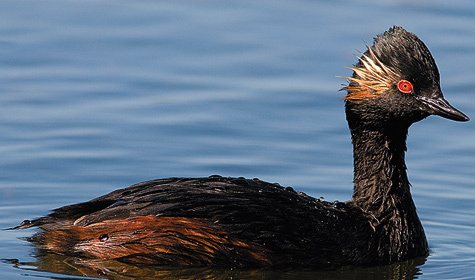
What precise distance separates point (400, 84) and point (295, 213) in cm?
168

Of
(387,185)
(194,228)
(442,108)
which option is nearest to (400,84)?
(442,108)

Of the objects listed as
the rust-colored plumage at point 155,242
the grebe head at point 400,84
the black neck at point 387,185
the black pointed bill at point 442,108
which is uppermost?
the grebe head at point 400,84

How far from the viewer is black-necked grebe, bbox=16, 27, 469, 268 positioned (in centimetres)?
1045

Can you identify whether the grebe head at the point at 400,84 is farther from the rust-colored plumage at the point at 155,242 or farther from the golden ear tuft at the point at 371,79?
the rust-colored plumage at the point at 155,242

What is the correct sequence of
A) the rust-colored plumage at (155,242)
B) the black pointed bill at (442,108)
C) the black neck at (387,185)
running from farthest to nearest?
the black neck at (387,185) < the black pointed bill at (442,108) < the rust-colored plumage at (155,242)

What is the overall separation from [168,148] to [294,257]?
12.0ft

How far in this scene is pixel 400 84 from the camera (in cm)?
1132

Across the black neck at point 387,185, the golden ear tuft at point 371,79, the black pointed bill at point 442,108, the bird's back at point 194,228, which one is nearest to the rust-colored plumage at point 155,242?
the bird's back at point 194,228

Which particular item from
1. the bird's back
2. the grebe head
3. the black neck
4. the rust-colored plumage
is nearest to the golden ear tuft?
the grebe head

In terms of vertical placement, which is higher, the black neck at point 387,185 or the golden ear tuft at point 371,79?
the golden ear tuft at point 371,79

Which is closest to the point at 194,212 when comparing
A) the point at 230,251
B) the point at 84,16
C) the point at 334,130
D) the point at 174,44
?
the point at 230,251

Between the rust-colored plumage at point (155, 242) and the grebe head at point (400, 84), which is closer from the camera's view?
the rust-colored plumage at point (155, 242)

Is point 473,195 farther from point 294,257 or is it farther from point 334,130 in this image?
point 294,257

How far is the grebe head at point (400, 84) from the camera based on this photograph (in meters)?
11.3
